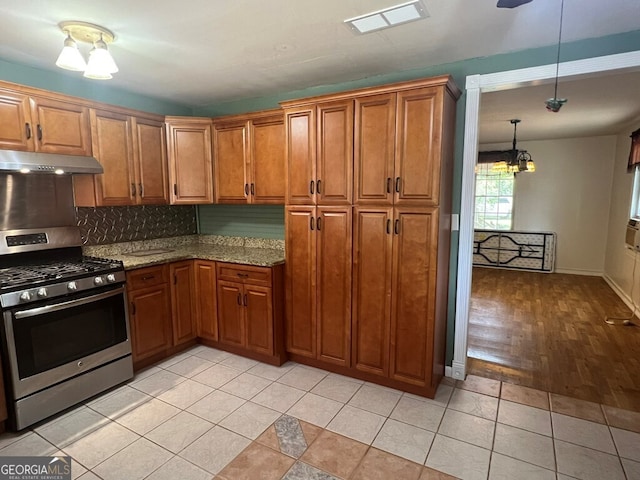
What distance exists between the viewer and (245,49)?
7.92ft

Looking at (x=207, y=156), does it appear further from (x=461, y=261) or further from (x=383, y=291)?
(x=461, y=261)

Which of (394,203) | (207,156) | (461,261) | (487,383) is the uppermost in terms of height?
(207,156)

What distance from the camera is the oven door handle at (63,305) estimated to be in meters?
2.12

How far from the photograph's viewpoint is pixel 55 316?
2.28 m

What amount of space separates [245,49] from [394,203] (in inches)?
58.6

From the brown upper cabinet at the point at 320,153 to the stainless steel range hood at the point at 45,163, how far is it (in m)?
1.52

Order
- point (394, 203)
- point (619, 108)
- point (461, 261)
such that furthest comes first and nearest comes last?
point (619, 108)
point (461, 261)
point (394, 203)

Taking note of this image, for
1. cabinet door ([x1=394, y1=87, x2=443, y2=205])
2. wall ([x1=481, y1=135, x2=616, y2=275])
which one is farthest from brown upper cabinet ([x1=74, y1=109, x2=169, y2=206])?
wall ([x1=481, y1=135, x2=616, y2=275])

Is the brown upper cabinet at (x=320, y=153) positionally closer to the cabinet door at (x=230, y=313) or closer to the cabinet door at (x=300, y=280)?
the cabinet door at (x=300, y=280)

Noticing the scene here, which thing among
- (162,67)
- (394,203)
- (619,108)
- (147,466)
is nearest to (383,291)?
(394,203)

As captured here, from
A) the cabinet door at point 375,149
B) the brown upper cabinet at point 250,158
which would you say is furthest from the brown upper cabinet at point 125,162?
the cabinet door at point 375,149

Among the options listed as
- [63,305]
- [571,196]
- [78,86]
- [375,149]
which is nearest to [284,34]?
[375,149]

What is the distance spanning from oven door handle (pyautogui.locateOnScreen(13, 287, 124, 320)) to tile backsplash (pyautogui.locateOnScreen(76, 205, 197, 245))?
0.79m

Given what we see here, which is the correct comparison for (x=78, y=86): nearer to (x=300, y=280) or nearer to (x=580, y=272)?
(x=300, y=280)
